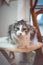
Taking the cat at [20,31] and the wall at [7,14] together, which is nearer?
the cat at [20,31]

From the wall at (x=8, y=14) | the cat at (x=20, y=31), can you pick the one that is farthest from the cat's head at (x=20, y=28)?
the wall at (x=8, y=14)

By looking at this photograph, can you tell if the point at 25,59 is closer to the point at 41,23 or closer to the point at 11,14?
the point at 11,14

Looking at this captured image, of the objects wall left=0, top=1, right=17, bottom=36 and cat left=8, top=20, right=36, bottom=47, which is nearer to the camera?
cat left=8, top=20, right=36, bottom=47

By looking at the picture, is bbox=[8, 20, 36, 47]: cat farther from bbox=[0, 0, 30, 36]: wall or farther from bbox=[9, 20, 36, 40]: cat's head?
bbox=[0, 0, 30, 36]: wall

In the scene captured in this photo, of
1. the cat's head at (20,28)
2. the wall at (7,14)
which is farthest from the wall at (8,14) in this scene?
the cat's head at (20,28)

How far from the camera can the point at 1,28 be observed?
9.39 ft

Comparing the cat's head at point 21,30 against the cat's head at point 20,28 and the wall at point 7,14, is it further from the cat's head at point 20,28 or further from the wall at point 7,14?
the wall at point 7,14

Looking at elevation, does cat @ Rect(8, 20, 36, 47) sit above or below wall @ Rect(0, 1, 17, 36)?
below

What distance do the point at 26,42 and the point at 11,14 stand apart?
1419 mm

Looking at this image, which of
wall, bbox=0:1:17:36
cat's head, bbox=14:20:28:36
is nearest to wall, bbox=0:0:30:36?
wall, bbox=0:1:17:36

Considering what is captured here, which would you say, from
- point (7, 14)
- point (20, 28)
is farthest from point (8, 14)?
point (20, 28)

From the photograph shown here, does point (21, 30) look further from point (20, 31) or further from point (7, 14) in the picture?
point (7, 14)

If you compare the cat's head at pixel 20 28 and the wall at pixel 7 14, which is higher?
the wall at pixel 7 14

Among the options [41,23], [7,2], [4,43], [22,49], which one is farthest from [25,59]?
[41,23]
